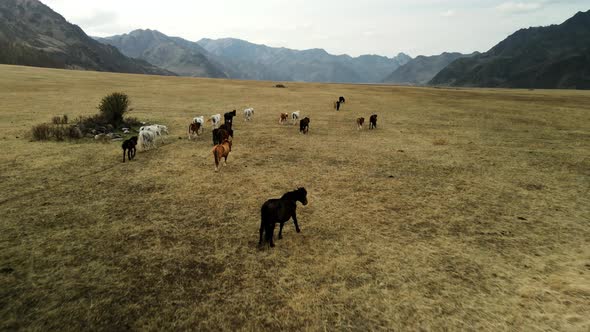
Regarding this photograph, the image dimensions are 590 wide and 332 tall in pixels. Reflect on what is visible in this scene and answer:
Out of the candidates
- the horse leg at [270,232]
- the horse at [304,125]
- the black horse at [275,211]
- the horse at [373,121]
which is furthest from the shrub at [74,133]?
the horse at [373,121]

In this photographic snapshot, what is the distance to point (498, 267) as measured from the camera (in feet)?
24.0

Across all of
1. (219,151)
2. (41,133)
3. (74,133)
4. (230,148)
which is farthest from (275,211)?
(41,133)

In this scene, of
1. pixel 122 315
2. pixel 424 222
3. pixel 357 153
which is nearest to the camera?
pixel 122 315

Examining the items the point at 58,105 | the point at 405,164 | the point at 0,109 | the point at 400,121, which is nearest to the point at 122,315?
the point at 405,164

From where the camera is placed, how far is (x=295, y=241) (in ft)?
27.5

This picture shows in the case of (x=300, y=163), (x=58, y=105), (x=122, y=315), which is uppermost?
(x=58, y=105)

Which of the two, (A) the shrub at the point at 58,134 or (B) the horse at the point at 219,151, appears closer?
(B) the horse at the point at 219,151

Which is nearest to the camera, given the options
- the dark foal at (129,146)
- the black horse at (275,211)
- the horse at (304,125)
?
the black horse at (275,211)

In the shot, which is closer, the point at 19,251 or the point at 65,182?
the point at 19,251

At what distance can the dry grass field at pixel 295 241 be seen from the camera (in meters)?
5.84

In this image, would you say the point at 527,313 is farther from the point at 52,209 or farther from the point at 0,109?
the point at 0,109

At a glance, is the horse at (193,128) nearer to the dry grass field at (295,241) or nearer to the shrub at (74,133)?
the dry grass field at (295,241)

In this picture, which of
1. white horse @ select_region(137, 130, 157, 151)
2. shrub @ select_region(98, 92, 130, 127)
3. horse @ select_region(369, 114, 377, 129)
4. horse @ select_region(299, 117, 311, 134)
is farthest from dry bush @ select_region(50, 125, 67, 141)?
horse @ select_region(369, 114, 377, 129)

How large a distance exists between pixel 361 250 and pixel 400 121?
23174mm
